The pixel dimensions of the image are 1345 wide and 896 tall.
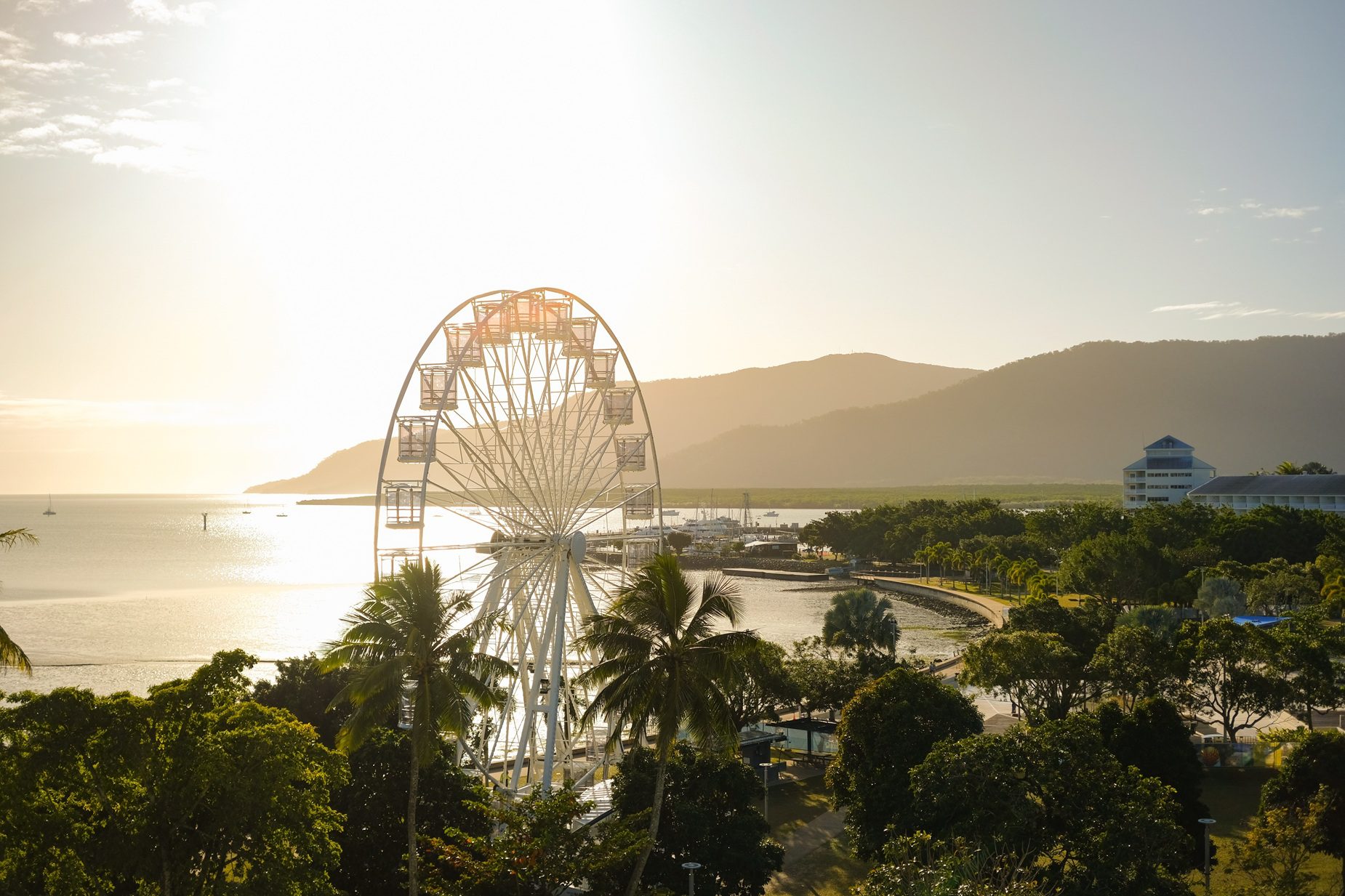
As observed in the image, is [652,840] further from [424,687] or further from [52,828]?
[52,828]

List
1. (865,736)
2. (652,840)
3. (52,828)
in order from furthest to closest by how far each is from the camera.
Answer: (865,736) < (652,840) < (52,828)

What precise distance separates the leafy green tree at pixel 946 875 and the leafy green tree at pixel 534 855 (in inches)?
182

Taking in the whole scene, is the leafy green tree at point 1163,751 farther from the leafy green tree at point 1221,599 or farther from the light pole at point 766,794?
the leafy green tree at point 1221,599

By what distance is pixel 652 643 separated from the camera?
870 inches

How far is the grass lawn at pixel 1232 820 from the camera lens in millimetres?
25203

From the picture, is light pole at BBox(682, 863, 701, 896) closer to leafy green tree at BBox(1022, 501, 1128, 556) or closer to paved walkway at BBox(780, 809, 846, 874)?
paved walkway at BBox(780, 809, 846, 874)

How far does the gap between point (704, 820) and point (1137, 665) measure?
2241cm

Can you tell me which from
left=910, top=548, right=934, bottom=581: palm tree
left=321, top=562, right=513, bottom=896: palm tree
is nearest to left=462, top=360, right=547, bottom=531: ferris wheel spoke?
left=321, top=562, right=513, bottom=896: palm tree

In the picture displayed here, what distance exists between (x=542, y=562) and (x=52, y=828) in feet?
50.7

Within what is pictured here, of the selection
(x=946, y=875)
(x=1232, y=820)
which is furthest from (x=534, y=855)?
(x=1232, y=820)

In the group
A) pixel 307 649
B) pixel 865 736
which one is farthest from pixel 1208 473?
pixel 865 736

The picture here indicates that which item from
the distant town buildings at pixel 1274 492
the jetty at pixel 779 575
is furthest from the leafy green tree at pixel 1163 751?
the jetty at pixel 779 575

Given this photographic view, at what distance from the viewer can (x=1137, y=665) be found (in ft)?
134

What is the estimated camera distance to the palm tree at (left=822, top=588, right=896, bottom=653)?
2114 inches
